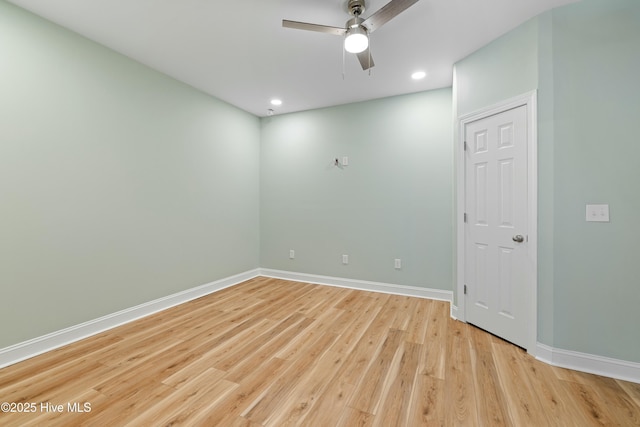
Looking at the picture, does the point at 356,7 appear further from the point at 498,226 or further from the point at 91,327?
the point at 91,327

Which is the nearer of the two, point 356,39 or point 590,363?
point 356,39

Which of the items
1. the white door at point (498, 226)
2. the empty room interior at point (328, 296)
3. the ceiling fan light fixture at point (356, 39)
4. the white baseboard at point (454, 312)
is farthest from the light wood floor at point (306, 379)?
the ceiling fan light fixture at point (356, 39)

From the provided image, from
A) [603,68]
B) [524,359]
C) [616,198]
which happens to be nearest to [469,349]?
[524,359]

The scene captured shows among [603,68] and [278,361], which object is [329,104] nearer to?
[603,68]

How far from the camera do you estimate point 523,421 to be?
1.54 meters

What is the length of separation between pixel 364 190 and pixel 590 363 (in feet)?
9.35

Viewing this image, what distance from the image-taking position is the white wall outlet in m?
1.99

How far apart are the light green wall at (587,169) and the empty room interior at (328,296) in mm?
13

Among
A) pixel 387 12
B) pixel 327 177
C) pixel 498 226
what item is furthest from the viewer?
pixel 327 177

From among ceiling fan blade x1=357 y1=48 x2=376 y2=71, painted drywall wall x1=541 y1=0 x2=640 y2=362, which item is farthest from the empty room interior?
ceiling fan blade x1=357 y1=48 x2=376 y2=71

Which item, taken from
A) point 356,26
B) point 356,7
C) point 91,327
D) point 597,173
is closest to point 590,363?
point 597,173

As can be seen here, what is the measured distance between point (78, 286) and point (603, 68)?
473 cm

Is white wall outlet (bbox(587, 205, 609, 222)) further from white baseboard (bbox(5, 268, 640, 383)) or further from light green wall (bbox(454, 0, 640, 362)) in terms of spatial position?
white baseboard (bbox(5, 268, 640, 383))

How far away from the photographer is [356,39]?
6.27 feet
